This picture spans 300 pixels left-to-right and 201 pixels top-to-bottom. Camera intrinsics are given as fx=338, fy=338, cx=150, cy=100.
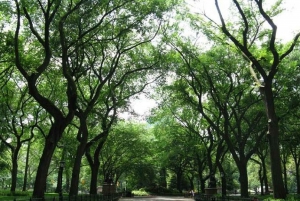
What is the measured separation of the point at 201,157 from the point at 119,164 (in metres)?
16.7

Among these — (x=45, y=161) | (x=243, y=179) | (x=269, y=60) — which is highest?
(x=269, y=60)

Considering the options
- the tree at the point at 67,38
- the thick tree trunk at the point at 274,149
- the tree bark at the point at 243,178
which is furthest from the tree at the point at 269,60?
the tree bark at the point at 243,178

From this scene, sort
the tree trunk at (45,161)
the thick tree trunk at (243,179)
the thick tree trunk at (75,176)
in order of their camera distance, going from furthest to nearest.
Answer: the thick tree trunk at (243,179), the thick tree trunk at (75,176), the tree trunk at (45,161)

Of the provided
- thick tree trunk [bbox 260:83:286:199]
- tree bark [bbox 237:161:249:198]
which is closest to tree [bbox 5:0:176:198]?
thick tree trunk [bbox 260:83:286:199]

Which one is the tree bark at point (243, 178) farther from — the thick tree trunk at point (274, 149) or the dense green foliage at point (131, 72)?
the thick tree trunk at point (274, 149)

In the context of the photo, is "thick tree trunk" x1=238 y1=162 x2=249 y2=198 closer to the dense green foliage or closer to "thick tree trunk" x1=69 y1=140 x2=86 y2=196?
the dense green foliage

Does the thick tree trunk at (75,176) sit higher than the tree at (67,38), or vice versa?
the tree at (67,38)

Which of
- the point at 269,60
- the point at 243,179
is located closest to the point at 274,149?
the point at 269,60

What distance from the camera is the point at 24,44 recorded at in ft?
70.6

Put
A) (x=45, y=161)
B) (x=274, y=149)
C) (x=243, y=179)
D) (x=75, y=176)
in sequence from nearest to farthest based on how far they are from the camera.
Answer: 1. (x=274, y=149)
2. (x=45, y=161)
3. (x=75, y=176)
4. (x=243, y=179)

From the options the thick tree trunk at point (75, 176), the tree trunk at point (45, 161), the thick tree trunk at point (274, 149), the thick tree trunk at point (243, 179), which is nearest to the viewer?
the thick tree trunk at point (274, 149)

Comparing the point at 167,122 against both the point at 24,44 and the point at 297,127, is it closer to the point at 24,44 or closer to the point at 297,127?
the point at 297,127

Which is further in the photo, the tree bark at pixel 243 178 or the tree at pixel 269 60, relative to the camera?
the tree bark at pixel 243 178

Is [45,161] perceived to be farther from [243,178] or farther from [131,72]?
[243,178]
